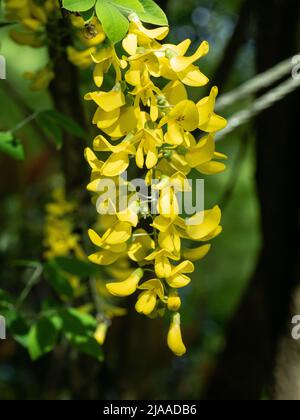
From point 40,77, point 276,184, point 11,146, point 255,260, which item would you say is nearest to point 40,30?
point 40,77

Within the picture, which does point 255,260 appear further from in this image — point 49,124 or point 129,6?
point 129,6

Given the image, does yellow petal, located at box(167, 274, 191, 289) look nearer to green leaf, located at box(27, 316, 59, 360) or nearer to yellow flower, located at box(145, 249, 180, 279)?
yellow flower, located at box(145, 249, 180, 279)

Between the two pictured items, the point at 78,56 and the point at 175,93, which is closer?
the point at 175,93

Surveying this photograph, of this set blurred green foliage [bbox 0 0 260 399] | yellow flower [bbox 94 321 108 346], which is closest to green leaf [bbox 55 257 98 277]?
blurred green foliage [bbox 0 0 260 399]

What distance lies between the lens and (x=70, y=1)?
A: 0.53m

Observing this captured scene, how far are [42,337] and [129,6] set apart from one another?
0.47 m

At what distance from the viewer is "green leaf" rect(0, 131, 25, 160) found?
0.79m

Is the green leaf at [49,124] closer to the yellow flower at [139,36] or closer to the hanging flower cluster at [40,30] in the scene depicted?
the hanging flower cluster at [40,30]

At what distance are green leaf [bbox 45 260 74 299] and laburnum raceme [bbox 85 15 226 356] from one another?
1.09 ft

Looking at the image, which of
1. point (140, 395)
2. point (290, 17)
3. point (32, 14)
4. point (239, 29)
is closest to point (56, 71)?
point (32, 14)

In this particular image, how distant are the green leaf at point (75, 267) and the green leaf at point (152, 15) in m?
0.42

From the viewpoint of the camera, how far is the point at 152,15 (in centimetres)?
54
